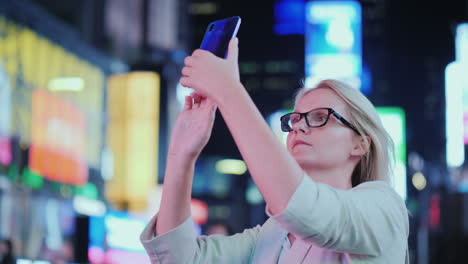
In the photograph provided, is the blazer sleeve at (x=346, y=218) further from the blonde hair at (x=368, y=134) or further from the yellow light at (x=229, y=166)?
the yellow light at (x=229, y=166)

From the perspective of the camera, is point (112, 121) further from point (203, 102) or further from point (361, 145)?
point (203, 102)

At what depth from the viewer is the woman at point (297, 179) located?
1.77 meters

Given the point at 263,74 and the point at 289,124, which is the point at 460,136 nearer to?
the point at 289,124

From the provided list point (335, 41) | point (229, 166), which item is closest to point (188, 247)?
point (335, 41)

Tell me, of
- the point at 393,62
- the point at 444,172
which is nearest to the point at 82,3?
the point at 444,172

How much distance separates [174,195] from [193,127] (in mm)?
199

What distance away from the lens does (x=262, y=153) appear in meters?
1.77

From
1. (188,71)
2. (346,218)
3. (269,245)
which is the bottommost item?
(269,245)

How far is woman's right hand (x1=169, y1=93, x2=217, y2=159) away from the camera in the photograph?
2006mm

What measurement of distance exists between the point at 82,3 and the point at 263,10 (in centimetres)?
5357

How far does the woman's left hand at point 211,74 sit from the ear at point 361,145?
20.6 inches

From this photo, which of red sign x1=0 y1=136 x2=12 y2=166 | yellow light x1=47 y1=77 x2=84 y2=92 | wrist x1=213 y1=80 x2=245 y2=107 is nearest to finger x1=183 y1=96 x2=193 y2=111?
wrist x1=213 y1=80 x2=245 y2=107

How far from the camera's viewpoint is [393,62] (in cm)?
5678

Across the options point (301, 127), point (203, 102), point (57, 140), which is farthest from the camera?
point (57, 140)
